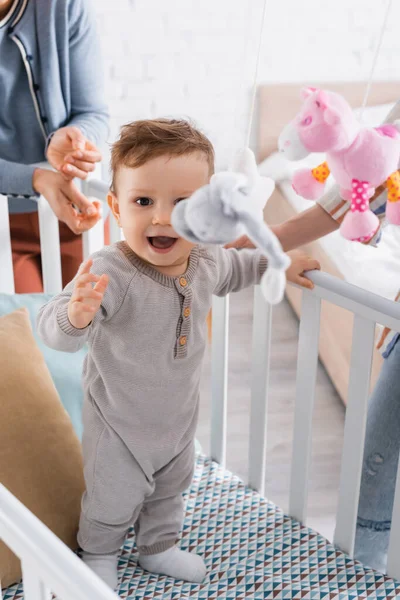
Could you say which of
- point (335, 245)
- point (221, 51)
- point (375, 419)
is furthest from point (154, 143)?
point (221, 51)

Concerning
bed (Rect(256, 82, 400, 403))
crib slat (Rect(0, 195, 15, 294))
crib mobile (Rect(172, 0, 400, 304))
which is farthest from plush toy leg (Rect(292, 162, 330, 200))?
bed (Rect(256, 82, 400, 403))

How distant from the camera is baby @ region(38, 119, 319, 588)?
0.90 metres

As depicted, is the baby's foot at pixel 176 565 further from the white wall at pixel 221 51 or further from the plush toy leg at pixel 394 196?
the white wall at pixel 221 51

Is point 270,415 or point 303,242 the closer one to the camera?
point 303,242

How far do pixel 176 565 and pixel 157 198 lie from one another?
21.8 inches

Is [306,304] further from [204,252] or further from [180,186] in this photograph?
[180,186]

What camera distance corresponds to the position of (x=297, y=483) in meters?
1.22

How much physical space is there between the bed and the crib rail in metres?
1.13

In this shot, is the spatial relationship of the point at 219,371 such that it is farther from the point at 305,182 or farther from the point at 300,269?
the point at 305,182

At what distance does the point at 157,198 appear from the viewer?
0.90 m

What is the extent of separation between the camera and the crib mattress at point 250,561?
1092 millimetres

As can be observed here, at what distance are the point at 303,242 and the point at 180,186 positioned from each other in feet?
0.97

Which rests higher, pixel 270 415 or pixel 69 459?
pixel 69 459

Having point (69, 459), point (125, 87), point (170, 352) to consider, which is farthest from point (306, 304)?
point (125, 87)
